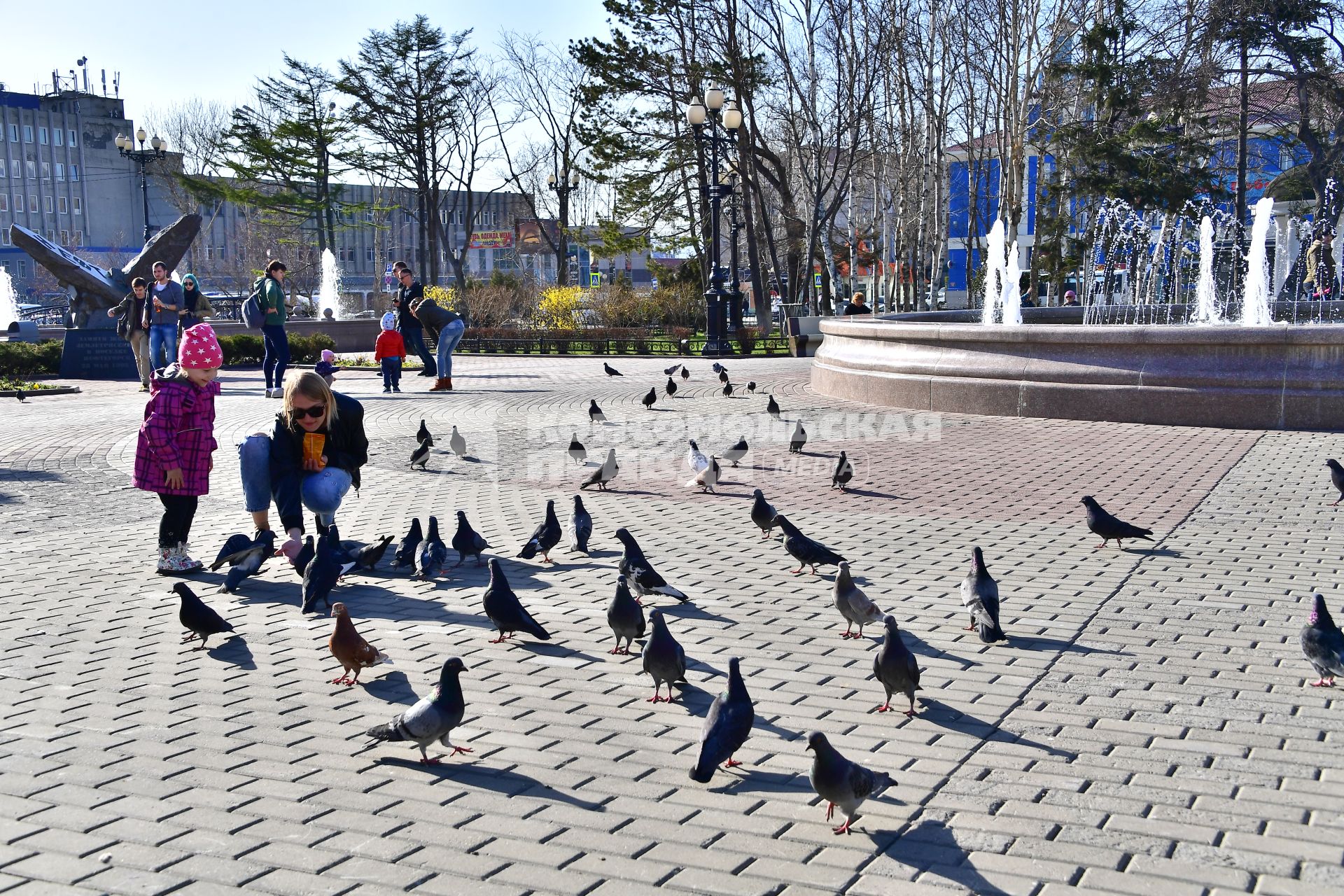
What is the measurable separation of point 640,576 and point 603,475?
155 inches

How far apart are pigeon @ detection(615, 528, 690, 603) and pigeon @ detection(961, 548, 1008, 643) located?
1.50 meters

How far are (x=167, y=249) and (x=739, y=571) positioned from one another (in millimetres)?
21407

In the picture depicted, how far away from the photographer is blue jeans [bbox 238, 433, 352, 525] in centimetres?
727

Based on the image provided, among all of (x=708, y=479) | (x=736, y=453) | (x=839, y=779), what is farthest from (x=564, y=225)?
(x=839, y=779)

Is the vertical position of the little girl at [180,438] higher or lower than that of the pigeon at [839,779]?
higher

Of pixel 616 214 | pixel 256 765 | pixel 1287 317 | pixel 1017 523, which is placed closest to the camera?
pixel 256 765

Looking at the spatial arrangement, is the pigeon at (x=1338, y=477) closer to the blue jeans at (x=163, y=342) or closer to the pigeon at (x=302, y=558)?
the pigeon at (x=302, y=558)

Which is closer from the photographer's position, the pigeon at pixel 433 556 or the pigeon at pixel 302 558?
the pigeon at pixel 302 558

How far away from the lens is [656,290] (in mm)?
38000

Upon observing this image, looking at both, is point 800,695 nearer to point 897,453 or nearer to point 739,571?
point 739,571

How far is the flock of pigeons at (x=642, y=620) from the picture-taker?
4.12m

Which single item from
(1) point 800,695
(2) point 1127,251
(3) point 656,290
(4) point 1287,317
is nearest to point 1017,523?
(1) point 800,695

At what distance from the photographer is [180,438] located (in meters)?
7.17

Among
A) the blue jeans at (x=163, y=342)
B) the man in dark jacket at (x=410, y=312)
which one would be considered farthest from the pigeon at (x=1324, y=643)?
the blue jeans at (x=163, y=342)
